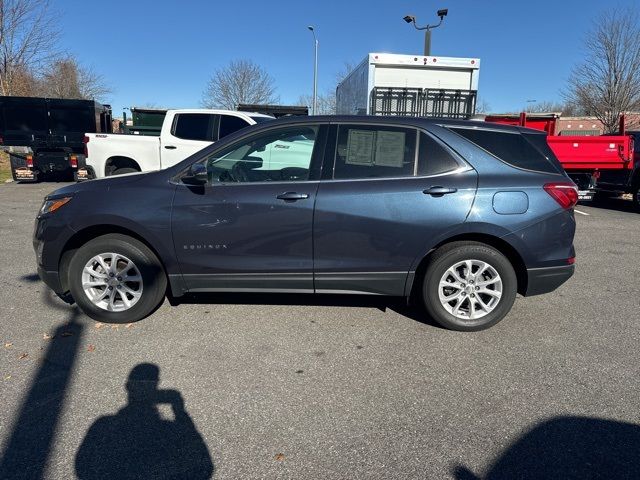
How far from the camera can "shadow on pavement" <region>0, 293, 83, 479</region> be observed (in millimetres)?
2324

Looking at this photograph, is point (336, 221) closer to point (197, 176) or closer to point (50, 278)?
point (197, 176)

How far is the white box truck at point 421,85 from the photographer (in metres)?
10.5

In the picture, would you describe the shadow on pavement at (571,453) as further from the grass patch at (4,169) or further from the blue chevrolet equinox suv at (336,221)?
the grass patch at (4,169)

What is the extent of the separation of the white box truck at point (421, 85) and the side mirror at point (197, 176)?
7.43m

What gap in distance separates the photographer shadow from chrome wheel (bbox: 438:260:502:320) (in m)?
2.24

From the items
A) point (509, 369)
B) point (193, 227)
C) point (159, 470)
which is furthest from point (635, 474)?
point (193, 227)

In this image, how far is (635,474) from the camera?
2.30m

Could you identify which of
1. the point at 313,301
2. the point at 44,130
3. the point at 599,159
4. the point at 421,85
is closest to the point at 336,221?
the point at 313,301

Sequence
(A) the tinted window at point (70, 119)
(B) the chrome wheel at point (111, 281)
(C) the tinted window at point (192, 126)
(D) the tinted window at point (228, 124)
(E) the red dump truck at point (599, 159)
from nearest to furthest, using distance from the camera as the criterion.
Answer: (B) the chrome wheel at point (111, 281)
(D) the tinted window at point (228, 124)
(C) the tinted window at point (192, 126)
(E) the red dump truck at point (599, 159)
(A) the tinted window at point (70, 119)

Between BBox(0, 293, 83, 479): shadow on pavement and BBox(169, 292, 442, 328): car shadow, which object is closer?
BBox(0, 293, 83, 479): shadow on pavement

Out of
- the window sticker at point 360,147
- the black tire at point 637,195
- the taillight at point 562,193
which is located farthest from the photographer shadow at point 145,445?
the black tire at point 637,195

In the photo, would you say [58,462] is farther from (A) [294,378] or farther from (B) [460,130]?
(B) [460,130]

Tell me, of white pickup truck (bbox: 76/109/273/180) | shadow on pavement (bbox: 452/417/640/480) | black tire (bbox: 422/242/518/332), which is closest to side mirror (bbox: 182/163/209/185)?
black tire (bbox: 422/242/518/332)

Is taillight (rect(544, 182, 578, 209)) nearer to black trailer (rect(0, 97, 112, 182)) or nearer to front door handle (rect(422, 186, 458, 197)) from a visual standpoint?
front door handle (rect(422, 186, 458, 197))
